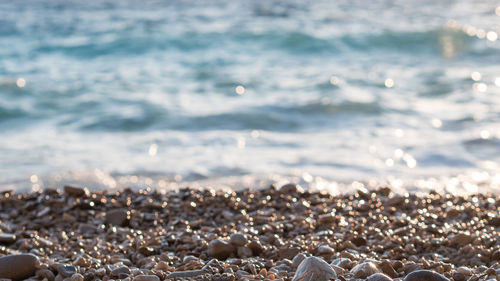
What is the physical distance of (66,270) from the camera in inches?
92.0

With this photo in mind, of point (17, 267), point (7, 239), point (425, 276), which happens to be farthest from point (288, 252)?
point (7, 239)

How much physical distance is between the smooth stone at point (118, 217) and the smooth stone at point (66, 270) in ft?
3.06

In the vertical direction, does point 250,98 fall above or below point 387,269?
below

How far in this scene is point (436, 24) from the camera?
12.5 metres

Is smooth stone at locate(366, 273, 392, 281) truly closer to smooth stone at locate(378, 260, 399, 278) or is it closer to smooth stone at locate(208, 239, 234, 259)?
smooth stone at locate(378, 260, 399, 278)

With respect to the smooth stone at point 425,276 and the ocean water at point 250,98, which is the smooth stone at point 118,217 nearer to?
the ocean water at point 250,98

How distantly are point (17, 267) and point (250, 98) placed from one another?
4.92 metres

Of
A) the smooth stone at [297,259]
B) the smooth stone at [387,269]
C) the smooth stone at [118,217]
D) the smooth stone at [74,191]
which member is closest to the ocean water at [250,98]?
the smooth stone at [74,191]

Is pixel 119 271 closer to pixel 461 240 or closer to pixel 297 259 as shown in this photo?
pixel 297 259

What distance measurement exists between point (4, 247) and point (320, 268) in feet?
5.58

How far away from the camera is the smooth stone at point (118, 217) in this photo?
10.8 ft

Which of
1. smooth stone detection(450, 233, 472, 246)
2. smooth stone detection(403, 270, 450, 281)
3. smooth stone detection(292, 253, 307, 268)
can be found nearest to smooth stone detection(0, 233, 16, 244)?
smooth stone detection(292, 253, 307, 268)

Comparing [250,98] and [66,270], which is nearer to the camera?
[66,270]

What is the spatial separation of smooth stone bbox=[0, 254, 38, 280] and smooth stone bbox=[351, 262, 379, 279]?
1280 millimetres
